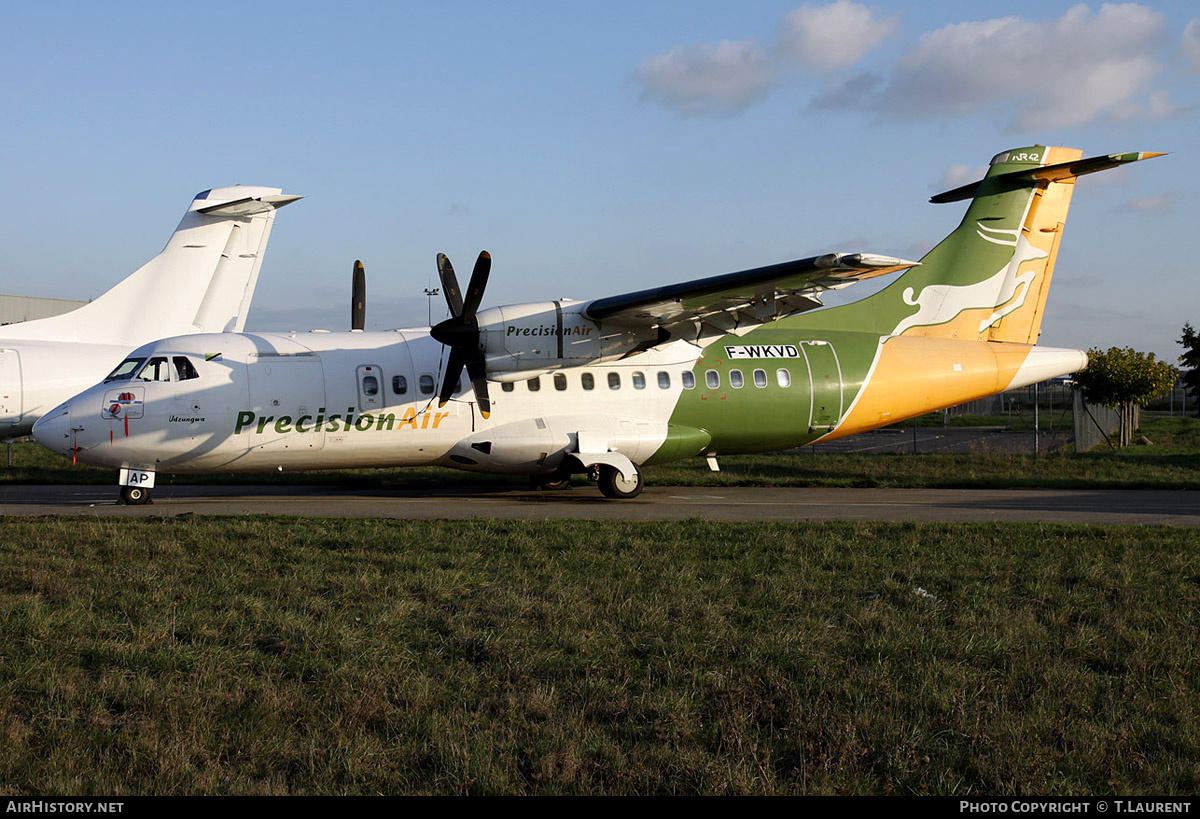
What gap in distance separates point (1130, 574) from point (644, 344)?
10122 mm

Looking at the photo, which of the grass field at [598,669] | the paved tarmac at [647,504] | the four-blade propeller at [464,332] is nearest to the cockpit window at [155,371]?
the paved tarmac at [647,504]

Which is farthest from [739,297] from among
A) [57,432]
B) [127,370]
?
[57,432]

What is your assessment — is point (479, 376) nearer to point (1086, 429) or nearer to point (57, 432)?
point (57, 432)

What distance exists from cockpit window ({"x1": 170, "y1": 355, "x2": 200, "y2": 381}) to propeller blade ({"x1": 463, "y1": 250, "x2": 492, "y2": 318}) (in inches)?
192

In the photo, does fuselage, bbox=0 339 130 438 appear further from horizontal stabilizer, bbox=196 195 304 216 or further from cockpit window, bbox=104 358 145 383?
cockpit window, bbox=104 358 145 383

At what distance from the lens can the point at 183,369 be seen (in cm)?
1652

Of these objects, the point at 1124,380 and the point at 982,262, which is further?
the point at 1124,380

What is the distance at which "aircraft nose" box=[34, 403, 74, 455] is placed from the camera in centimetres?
1574

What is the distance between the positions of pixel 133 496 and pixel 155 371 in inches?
87.9

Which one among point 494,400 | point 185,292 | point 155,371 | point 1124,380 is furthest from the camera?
point 1124,380

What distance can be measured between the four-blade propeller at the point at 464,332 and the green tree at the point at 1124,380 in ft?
80.8

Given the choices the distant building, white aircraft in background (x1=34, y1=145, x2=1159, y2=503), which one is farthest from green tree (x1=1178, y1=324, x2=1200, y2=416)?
the distant building

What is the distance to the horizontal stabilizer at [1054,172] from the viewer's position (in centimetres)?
1753

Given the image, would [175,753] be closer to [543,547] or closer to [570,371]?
[543,547]
